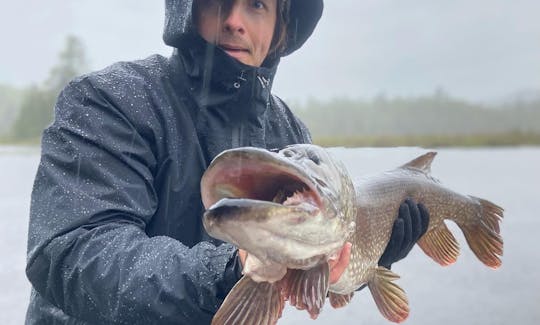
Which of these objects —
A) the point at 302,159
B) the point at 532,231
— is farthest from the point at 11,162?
the point at 302,159

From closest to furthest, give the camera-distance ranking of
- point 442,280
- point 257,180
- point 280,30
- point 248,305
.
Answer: point 257,180 < point 248,305 < point 280,30 < point 442,280

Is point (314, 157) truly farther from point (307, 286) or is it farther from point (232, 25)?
point (232, 25)

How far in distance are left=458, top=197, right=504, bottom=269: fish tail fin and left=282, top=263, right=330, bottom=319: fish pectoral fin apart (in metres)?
1.76

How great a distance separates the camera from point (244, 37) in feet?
7.94

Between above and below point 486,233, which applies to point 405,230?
above

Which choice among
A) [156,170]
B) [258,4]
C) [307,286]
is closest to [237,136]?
[156,170]

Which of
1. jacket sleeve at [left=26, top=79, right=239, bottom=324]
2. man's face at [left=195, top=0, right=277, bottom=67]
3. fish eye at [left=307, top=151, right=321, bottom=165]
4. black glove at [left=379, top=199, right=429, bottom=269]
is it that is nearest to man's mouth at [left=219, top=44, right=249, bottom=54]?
man's face at [left=195, top=0, right=277, bottom=67]

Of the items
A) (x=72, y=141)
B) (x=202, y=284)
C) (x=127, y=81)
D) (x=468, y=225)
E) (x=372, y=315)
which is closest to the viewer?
(x=202, y=284)

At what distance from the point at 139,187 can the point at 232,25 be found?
0.77 metres

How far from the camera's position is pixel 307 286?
1.31 m

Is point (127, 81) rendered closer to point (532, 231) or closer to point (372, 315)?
point (372, 315)

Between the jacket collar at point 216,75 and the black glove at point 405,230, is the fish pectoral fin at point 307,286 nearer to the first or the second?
the black glove at point 405,230

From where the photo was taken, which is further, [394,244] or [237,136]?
[237,136]

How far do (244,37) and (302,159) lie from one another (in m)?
1.19
